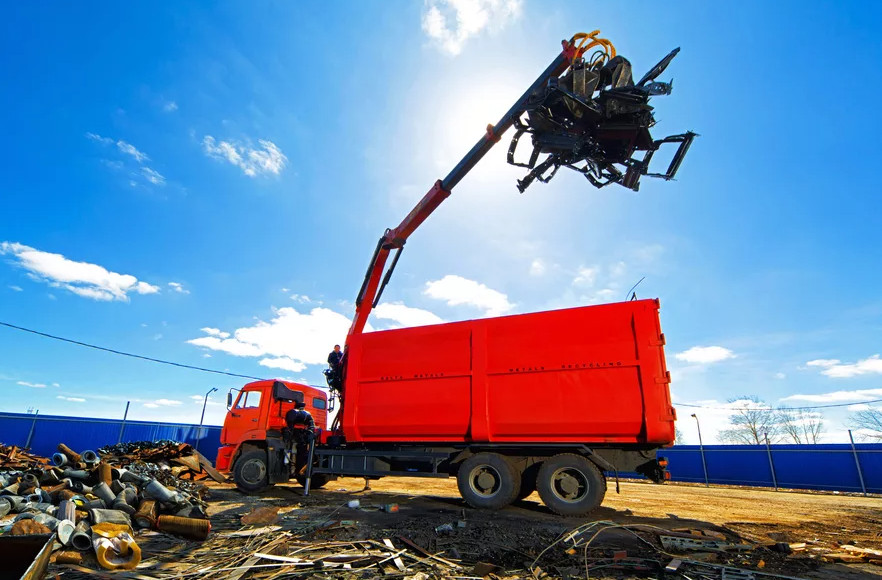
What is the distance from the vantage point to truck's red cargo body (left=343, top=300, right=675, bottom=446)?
296 inches

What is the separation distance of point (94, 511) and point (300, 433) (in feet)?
18.1

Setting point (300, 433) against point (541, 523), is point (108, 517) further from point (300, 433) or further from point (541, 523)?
point (541, 523)

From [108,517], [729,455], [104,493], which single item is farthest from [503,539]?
[729,455]

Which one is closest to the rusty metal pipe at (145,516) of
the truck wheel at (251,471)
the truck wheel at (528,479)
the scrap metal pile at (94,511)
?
the scrap metal pile at (94,511)

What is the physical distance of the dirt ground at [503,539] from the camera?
441cm

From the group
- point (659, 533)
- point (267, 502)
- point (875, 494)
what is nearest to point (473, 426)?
point (659, 533)

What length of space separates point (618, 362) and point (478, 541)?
12.8 feet

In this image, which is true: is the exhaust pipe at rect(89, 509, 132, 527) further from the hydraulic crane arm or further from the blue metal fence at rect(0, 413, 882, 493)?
the blue metal fence at rect(0, 413, 882, 493)

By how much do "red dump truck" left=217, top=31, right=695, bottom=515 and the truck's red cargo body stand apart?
2 centimetres

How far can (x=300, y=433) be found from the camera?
430 inches

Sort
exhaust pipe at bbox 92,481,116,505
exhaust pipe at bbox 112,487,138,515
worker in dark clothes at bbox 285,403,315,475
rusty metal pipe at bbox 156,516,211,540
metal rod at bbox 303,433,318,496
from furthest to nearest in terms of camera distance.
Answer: worker in dark clothes at bbox 285,403,315,475 → metal rod at bbox 303,433,318,496 → exhaust pipe at bbox 92,481,116,505 → exhaust pipe at bbox 112,487,138,515 → rusty metal pipe at bbox 156,516,211,540

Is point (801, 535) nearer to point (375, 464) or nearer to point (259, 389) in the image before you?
point (375, 464)

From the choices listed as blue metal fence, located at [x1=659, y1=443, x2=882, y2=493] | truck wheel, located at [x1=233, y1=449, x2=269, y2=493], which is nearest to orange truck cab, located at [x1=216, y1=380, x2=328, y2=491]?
truck wheel, located at [x1=233, y1=449, x2=269, y2=493]

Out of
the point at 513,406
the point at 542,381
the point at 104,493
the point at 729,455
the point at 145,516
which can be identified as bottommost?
the point at 145,516
